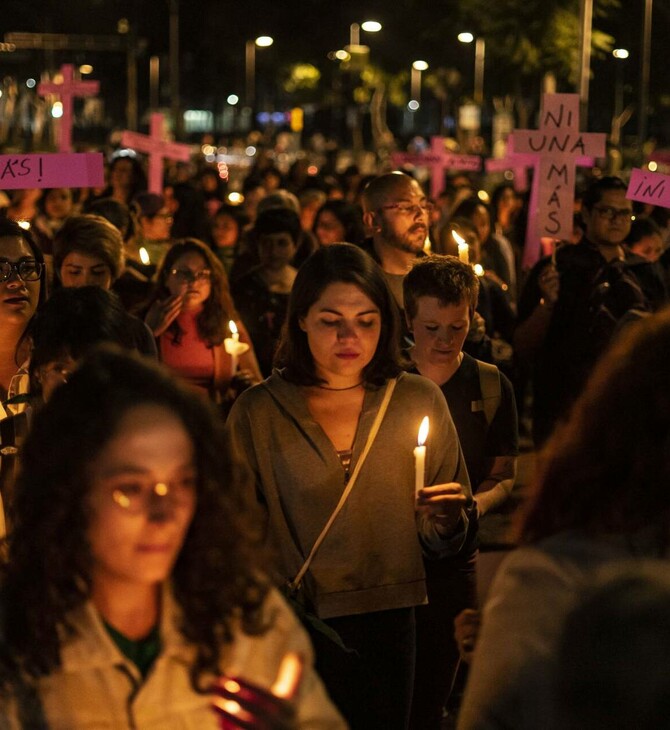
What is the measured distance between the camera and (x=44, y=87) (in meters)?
16.8

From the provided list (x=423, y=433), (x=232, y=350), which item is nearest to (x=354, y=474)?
(x=423, y=433)

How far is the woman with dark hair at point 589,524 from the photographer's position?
230cm

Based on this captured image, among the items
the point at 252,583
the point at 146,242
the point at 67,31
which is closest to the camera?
the point at 252,583

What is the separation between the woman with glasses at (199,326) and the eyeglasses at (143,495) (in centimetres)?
477

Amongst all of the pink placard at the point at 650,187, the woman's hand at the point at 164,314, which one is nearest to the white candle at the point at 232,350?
the woman's hand at the point at 164,314

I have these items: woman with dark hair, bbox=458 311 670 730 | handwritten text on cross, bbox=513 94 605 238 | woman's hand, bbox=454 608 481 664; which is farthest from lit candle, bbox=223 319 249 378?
woman with dark hair, bbox=458 311 670 730

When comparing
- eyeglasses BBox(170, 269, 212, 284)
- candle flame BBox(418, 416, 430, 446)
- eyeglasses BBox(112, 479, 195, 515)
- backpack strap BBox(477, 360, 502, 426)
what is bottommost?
backpack strap BBox(477, 360, 502, 426)

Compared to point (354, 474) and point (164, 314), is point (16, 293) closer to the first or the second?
point (354, 474)

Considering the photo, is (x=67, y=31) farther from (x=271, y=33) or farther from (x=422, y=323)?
(x=422, y=323)

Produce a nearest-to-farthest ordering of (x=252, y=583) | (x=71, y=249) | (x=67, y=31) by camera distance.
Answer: (x=252, y=583) → (x=71, y=249) → (x=67, y=31)

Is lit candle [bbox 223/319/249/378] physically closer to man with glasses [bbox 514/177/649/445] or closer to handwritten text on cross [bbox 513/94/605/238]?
man with glasses [bbox 514/177/649/445]

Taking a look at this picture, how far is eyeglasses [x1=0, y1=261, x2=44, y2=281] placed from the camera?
5.58 metres

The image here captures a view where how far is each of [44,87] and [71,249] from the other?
407 inches

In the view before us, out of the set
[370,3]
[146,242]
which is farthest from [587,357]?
[370,3]
